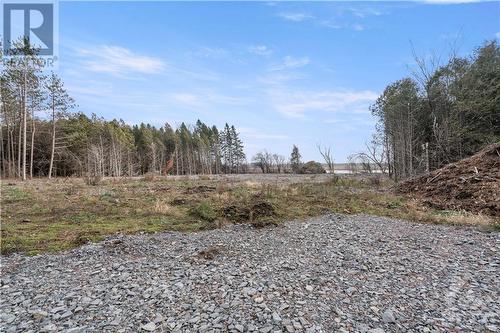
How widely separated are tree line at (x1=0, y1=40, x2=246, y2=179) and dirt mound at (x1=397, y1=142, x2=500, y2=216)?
17920 millimetres

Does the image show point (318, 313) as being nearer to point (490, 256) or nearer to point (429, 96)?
point (490, 256)

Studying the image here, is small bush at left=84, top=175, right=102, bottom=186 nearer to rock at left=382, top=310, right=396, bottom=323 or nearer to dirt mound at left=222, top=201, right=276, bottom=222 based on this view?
dirt mound at left=222, top=201, right=276, bottom=222

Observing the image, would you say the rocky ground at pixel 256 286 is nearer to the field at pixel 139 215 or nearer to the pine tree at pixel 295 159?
the field at pixel 139 215

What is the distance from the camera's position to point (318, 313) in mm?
3578

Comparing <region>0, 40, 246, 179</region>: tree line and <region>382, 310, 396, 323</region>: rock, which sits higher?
<region>0, 40, 246, 179</region>: tree line

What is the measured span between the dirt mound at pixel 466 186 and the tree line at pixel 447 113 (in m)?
10.4

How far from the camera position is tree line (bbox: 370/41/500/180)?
22.8m

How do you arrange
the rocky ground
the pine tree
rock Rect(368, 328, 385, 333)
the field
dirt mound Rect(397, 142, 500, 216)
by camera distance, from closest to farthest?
1. rock Rect(368, 328, 385, 333)
2. the rocky ground
3. the field
4. dirt mound Rect(397, 142, 500, 216)
5. the pine tree

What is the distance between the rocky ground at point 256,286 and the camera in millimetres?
3400

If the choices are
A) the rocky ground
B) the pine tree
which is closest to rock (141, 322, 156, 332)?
the rocky ground

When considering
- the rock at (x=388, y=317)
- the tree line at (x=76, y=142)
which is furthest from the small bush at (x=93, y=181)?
the rock at (x=388, y=317)

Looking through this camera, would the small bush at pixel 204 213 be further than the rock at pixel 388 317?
Yes

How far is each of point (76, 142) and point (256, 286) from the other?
40.0 metres

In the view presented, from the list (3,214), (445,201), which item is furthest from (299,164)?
(3,214)
